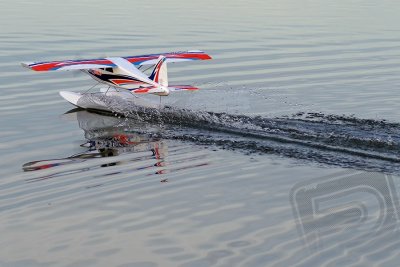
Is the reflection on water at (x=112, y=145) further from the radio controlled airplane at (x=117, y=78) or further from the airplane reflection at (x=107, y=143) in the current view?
the radio controlled airplane at (x=117, y=78)

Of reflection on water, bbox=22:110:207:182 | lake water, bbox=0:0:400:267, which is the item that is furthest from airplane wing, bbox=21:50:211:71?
reflection on water, bbox=22:110:207:182

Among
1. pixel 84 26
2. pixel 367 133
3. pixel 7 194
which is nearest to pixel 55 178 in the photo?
pixel 7 194

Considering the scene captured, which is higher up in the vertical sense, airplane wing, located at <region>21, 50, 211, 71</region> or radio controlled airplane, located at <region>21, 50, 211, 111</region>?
airplane wing, located at <region>21, 50, 211, 71</region>

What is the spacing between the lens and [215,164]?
15.7 meters

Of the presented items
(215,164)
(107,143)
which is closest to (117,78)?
(107,143)

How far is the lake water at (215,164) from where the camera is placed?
11398 millimetres

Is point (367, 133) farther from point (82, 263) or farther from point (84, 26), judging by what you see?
point (84, 26)

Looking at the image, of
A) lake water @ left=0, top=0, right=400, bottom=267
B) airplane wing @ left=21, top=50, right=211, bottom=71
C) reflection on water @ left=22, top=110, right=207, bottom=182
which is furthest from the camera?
airplane wing @ left=21, top=50, right=211, bottom=71

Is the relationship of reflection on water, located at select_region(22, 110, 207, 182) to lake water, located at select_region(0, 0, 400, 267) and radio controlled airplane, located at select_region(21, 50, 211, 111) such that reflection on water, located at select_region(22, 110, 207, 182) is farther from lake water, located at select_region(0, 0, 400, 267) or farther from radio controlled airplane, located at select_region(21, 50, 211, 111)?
radio controlled airplane, located at select_region(21, 50, 211, 111)

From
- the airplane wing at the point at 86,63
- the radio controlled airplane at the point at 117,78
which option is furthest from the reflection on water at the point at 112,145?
the airplane wing at the point at 86,63

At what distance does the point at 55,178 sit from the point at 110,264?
4.50 m

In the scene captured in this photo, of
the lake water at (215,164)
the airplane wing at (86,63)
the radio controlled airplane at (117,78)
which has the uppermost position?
the airplane wing at (86,63)

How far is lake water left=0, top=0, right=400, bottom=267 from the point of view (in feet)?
37.4

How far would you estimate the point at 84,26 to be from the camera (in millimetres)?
38750
